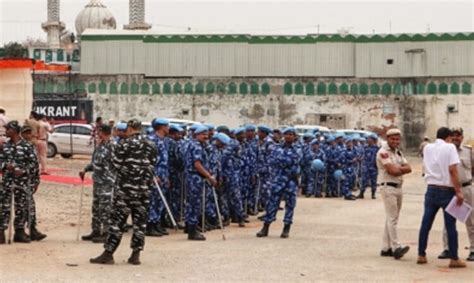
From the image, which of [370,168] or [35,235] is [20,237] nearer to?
[35,235]

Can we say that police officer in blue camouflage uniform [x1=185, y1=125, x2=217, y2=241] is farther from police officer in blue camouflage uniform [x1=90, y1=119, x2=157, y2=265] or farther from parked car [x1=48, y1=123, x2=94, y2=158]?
parked car [x1=48, y1=123, x2=94, y2=158]

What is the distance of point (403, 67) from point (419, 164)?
22.5 ft

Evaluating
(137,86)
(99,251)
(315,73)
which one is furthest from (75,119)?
(99,251)

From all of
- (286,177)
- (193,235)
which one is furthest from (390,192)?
(193,235)

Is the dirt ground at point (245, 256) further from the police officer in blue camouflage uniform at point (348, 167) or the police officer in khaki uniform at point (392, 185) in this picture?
the police officer in blue camouflage uniform at point (348, 167)

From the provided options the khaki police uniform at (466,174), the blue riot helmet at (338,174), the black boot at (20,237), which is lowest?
the black boot at (20,237)

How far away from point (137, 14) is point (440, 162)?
48497mm

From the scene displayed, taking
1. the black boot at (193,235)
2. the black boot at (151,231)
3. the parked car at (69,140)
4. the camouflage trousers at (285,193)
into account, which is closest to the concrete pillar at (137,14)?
the parked car at (69,140)

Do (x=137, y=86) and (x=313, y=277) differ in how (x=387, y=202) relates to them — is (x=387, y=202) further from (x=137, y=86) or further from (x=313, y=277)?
(x=137, y=86)

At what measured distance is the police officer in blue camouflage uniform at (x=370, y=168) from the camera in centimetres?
2455

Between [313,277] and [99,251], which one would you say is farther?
[99,251]

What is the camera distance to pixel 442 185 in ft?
37.1

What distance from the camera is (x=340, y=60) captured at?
44.4 m

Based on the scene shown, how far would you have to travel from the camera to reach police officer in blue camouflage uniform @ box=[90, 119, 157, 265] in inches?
430
